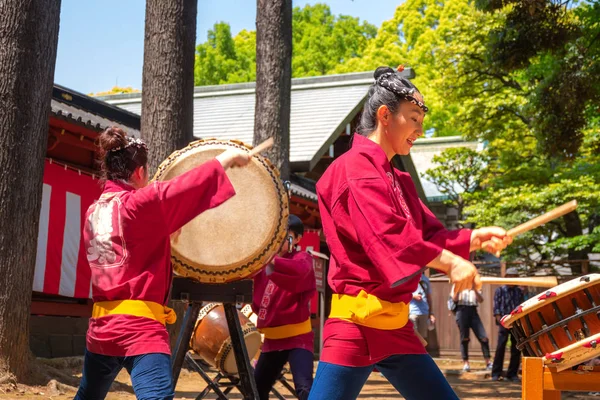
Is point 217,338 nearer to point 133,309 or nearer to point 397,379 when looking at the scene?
point 133,309

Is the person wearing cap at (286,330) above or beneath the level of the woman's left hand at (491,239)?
beneath

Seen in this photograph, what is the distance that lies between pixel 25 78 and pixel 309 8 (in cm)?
3384

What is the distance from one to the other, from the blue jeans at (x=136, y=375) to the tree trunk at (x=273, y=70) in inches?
251

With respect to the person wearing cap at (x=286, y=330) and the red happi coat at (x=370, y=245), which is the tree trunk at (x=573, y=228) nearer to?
the person wearing cap at (x=286, y=330)

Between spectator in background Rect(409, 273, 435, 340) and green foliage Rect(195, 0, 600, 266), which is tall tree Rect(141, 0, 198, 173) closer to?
green foliage Rect(195, 0, 600, 266)

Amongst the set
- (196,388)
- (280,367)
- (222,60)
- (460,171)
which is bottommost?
(196,388)

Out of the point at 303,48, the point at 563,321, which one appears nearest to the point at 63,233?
the point at 563,321

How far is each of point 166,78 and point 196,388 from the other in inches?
133

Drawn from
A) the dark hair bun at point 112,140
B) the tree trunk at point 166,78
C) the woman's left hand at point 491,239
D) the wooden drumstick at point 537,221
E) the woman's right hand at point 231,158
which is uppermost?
the tree trunk at point 166,78

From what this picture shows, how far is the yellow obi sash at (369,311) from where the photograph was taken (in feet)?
9.37

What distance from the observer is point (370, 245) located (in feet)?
8.93

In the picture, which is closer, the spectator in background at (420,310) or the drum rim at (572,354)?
the drum rim at (572,354)

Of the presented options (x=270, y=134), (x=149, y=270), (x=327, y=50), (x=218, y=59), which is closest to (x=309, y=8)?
(x=327, y=50)

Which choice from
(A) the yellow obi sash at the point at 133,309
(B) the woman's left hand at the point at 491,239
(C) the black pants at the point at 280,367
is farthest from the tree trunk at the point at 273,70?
(B) the woman's left hand at the point at 491,239
